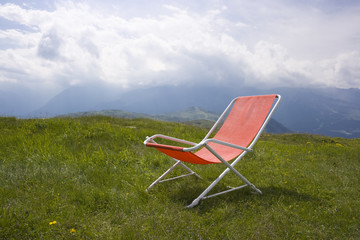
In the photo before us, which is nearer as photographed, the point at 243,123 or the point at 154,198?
the point at 154,198

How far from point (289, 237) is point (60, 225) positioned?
6.96ft

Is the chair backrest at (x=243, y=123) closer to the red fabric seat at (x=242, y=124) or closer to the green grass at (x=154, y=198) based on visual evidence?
the red fabric seat at (x=242, y=124)

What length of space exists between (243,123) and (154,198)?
71.5 inches

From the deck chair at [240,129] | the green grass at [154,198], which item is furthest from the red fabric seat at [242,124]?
the green grass at [154,198]

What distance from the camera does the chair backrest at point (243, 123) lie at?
3326 millimetres

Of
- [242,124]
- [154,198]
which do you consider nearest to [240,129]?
[242,124]

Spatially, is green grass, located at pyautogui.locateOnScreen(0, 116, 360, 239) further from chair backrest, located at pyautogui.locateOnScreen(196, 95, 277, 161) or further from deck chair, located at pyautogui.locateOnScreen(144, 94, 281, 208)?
chair backrest, located at pyautogui.locateOnScreen(196, 95, 277, 161)

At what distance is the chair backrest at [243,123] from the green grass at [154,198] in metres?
0.49

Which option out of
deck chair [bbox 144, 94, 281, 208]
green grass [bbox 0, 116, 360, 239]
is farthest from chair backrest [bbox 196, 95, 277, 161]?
green grass [bbox 0, 116, 360, 239]

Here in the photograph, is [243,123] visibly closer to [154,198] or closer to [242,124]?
[242,124]

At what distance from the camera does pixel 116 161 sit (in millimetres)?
3977

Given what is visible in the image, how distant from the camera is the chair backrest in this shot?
10.9 ft

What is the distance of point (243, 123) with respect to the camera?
362cm

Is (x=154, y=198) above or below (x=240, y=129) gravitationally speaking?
below
